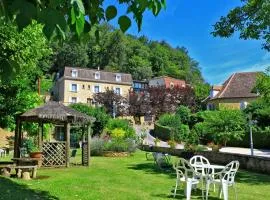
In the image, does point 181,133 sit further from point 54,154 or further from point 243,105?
point 54,154

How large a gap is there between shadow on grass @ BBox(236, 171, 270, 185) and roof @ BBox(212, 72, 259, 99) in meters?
44.5

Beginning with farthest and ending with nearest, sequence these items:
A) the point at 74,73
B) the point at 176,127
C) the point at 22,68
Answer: the point at 74,73 → the point at 176,127 → the point at 22,68

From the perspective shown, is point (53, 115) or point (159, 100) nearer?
point (53, 115)

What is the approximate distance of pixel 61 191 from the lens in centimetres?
1227

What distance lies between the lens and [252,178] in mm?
16875

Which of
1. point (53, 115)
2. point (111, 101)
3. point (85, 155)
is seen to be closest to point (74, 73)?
point (111, 101)

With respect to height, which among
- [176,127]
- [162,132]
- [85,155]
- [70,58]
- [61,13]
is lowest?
[85,155]

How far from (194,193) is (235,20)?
858 cm

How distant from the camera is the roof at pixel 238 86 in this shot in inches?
2450

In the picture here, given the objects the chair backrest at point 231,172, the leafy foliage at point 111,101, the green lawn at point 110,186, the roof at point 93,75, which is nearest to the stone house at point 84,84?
the roof at point 93,75

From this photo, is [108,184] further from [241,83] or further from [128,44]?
[128,44]

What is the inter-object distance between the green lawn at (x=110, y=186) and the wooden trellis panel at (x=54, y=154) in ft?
5.22

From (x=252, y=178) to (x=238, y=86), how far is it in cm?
4872

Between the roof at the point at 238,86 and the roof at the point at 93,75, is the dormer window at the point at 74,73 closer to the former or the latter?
the roof at the point at 93,75
